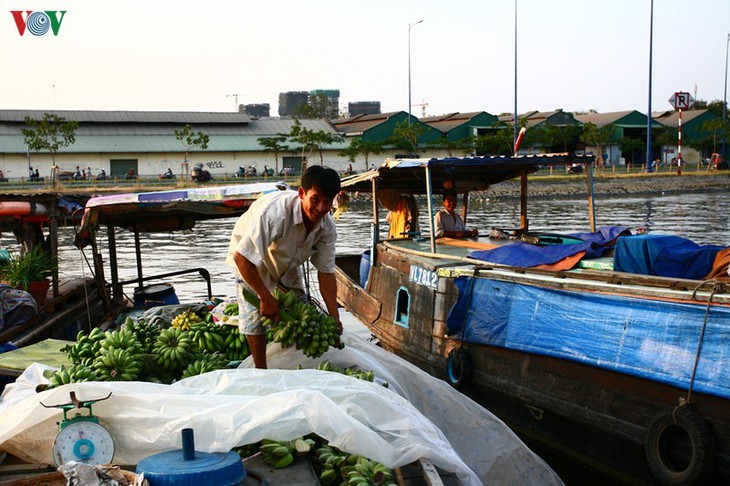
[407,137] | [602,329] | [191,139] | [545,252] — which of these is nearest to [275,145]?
[191,139]

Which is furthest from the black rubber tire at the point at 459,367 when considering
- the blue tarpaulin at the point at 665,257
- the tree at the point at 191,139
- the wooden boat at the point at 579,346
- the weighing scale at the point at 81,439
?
the tree at the point at 191,139

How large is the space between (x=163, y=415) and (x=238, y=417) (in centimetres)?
35

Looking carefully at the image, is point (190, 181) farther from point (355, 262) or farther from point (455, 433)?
point (455, 433)

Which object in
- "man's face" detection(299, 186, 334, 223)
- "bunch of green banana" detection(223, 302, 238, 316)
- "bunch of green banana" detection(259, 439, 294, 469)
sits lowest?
"bunch of green banana" detection(259, 439, 294, 469)

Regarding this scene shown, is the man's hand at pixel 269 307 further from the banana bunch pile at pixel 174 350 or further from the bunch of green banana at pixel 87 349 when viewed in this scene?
the bunch of green banana at pixel 87 349

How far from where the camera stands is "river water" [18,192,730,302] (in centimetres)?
1816

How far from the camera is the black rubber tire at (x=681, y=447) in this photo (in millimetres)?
5074

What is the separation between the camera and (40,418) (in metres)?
3.57

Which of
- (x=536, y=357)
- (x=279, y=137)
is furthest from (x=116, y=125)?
(x=536, y=357)

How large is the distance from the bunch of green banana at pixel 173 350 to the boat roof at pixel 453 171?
3785 mm

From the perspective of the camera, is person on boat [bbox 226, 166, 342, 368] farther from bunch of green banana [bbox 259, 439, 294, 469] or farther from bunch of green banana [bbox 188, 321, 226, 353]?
bunch of green banana [bbox 259, 439, 294, 469]

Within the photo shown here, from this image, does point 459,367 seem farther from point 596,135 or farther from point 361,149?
point 596,135

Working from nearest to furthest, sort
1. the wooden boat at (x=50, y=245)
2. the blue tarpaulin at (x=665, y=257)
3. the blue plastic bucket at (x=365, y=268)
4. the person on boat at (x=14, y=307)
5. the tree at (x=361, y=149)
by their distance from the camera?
the blue tarpaulin at (x=665, y=257)
the person on boat at (x=14, y=307)
the wooden boat at (x=50, y=245)
the blue plastic bucket at (x=365, y=268)
the tree at (x=361, y=149)

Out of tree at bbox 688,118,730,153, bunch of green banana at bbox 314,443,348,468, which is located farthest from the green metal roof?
bunch of green banana at bbox 314,443,348,468
